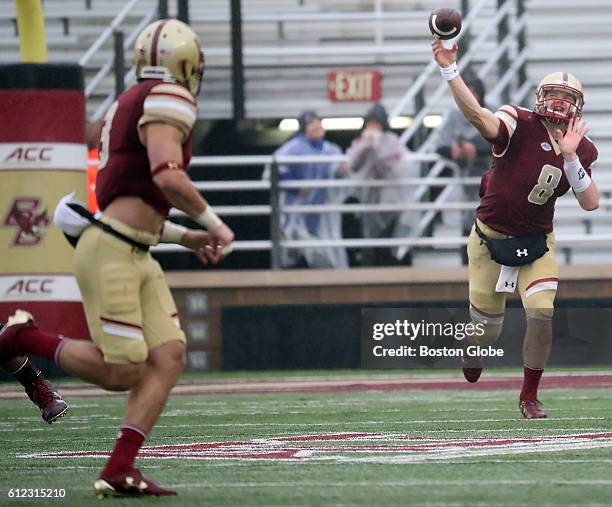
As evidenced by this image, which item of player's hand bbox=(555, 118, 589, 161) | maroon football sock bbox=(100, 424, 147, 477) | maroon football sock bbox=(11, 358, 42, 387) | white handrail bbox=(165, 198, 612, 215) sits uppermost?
player's hand bbox=(555, 118, 589, 161)

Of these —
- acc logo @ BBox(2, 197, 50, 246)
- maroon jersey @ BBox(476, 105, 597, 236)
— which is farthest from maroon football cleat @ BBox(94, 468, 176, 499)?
acc logo @ BBox(2, 197, 50, 246)

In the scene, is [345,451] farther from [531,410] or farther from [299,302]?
[299,302]

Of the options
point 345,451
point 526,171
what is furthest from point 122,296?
point 526,171

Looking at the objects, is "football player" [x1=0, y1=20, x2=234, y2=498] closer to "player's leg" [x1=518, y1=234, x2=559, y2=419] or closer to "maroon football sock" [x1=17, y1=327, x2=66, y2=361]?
"maroon football sock" [x1=17, y1=327, x2=66, y2=361]

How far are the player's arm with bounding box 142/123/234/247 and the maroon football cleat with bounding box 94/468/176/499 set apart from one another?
2.98 ft

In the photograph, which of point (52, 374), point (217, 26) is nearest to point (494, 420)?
point (52, 374)

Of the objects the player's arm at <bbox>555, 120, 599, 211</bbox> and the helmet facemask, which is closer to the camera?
the player's arm at <bbox>555, 120, 599, 211</bbox>

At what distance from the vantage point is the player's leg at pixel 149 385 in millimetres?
5824

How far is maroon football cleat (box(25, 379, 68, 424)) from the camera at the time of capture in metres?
8.34

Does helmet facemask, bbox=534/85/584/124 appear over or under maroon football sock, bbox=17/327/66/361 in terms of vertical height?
over

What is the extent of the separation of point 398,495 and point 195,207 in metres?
1.26

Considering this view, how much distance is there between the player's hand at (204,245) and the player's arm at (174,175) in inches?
2.5

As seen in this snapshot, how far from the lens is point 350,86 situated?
17.2 m

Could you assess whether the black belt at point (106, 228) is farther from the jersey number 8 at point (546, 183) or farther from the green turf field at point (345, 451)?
the jersey number 8 at point (546, 183)
